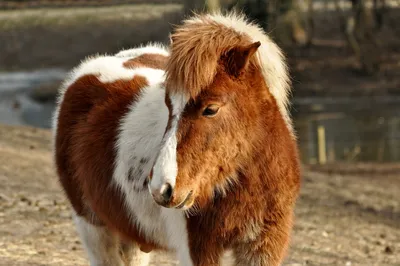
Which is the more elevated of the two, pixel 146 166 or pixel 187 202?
pixel 187 202

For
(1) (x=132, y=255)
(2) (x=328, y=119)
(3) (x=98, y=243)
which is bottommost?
(2) (x=328, y=119)

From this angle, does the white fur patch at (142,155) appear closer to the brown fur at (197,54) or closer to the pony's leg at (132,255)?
the brown fur at (197,54)

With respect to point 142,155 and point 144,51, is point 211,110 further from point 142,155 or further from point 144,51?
point 144,51

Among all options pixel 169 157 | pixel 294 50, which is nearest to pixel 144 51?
pixel 169 157

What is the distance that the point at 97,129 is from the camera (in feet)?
17.4

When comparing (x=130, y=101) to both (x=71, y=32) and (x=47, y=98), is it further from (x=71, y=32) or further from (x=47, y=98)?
(x=71, y=32)

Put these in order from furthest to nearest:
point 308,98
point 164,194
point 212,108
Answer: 1. point 308,98
2. point 212,108
3. point 164,194

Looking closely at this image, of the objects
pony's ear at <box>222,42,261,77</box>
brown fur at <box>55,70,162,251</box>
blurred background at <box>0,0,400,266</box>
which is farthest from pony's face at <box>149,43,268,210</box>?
blurred background at <box>0,0,400,266</box>

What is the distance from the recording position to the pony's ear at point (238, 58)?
4363 mm

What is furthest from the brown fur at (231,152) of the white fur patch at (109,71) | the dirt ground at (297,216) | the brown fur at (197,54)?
the dirt ground at (297,216)

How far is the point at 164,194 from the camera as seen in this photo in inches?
157

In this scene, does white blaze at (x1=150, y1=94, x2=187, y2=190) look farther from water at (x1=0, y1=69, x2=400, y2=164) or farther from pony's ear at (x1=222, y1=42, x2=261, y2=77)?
water at (x1=0, y1=69, x2=400, y2=164)

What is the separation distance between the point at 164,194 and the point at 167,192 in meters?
0.02

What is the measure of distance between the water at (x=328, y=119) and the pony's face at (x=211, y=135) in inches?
461
